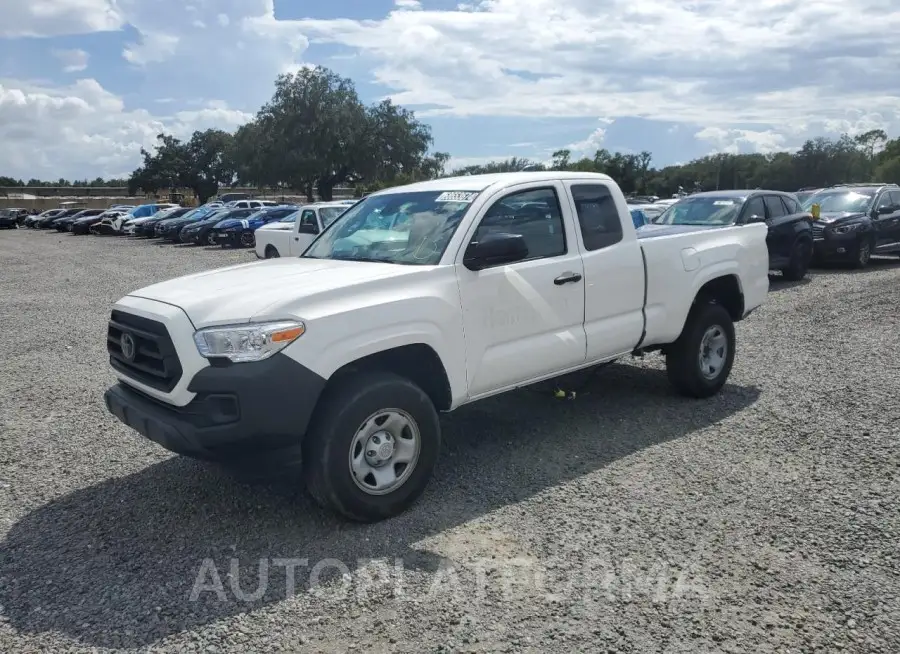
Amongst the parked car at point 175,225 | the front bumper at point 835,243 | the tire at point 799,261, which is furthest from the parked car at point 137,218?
the tire at point 799,261

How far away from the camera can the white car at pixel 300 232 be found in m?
17.8

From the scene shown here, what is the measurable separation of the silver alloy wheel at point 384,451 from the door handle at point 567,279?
58.7 inches

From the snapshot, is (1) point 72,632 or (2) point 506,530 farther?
(2) point 506,530

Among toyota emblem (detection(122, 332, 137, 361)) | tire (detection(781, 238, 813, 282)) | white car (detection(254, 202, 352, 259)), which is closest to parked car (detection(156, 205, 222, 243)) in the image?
white car (detection(254, 202, 352, 259))

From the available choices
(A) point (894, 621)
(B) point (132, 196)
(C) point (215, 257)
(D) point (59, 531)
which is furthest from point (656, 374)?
(B) point (132, 196)

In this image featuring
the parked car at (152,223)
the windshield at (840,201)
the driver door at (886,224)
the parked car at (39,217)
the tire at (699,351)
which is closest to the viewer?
the tire at (699,351)

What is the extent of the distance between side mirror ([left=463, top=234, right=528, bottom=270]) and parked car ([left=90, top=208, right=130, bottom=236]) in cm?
4031

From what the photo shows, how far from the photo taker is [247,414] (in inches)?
152

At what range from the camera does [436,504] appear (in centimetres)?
468

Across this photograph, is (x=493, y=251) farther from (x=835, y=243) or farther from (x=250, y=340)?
(x=835, y=243)

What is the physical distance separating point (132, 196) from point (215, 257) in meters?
71.5

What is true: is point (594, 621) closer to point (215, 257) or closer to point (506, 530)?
point (506, 530)

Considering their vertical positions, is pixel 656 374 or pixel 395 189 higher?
pixel 395 189

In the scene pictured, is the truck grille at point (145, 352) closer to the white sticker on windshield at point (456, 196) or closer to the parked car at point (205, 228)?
the white sticker on windshield at point (456, 196)
